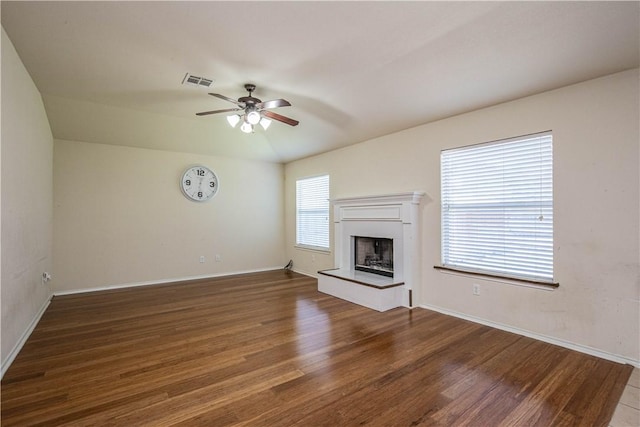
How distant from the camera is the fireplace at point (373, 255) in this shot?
185 inches

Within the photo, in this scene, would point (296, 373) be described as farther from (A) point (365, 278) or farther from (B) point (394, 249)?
(B) point (394, 249)

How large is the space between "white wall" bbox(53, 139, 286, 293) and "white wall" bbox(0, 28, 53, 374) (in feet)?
2.98

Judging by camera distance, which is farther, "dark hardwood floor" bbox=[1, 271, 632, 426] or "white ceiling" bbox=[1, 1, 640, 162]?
"white ceiling" bbox=[1, 1, 640, 162]

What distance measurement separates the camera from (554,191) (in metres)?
2.96

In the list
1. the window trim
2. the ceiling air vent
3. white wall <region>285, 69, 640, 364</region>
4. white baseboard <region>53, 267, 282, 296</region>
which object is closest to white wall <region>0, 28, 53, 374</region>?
white baseboard <region>53, 267, 282, 296</region>

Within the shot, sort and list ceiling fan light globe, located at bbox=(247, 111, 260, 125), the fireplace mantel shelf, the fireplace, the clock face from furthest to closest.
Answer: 1. the clock face
2. the fireplace
3. the fireplace mantel shelf
4. ceiling fan light globe, located at bbox=(247, 111, 260, 125)

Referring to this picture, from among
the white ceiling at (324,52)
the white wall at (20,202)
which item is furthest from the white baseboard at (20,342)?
the white ceiling at (324,52)

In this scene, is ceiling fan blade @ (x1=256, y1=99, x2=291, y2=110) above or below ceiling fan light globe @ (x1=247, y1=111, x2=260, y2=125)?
above

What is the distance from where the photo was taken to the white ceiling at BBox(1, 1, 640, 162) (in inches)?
87.7

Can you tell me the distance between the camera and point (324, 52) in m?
2.79

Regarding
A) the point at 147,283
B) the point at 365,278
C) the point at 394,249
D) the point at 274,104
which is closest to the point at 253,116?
the point at 274,104

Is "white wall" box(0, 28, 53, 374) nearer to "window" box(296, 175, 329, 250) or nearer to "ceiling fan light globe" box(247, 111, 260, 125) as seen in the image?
"ceiling fan light globe" box(247, 111, 260, 125)

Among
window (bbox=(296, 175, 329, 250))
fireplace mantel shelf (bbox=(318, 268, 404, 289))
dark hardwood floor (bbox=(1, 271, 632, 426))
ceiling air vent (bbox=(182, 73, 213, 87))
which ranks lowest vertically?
dark hardwood floor (bbox=(1, 271, 632, 426))

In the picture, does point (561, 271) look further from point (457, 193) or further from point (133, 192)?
point (133, 192)
